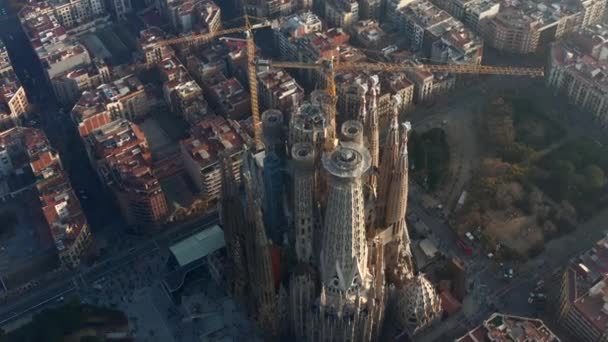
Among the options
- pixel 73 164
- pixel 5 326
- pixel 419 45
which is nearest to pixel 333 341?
pixel 5 326

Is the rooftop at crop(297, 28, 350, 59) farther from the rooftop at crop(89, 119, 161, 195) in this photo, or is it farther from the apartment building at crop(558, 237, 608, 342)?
the apartment building at crop(558, 237, 608, 342)

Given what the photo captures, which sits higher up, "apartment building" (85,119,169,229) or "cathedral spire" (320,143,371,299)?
"cathedral spire" (320,143,371,299)

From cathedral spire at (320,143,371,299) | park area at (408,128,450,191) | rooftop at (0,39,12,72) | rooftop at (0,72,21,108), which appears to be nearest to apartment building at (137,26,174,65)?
rooftop at (0,72,21,108)

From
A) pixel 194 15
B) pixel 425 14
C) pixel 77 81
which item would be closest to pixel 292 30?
pixel 194 15

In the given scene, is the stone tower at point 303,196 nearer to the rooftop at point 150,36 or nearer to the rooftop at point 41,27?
the rooftop at point 150,36

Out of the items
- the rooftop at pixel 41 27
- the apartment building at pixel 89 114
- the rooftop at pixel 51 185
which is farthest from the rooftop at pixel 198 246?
the rooftop at pixel 41 27

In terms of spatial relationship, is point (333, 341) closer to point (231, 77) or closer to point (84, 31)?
point (231, 77)
